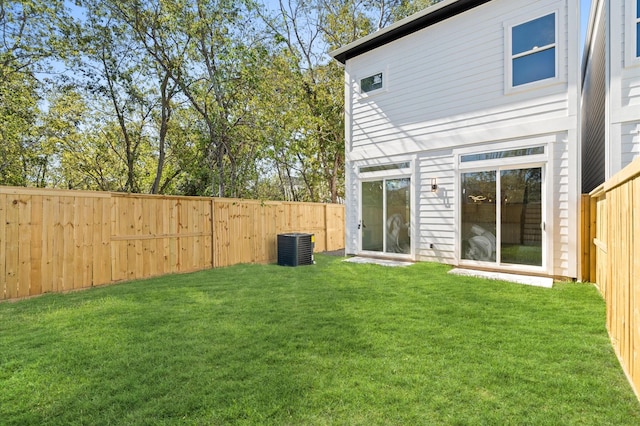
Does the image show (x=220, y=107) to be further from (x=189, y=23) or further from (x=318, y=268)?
(x=318, y=268)

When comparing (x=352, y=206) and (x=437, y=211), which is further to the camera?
(x=352, y=206)

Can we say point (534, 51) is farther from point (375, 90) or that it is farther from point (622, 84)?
point (375, 90)

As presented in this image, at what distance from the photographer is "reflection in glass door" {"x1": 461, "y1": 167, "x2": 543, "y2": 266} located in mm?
5383

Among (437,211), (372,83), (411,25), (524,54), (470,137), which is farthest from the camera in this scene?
(372,83)

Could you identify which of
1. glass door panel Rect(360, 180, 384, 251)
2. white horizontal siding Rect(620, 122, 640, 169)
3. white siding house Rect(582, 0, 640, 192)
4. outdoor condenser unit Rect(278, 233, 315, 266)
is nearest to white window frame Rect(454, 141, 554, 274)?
white siding house Rect(582, 0, 640, 192)

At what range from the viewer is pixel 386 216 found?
7426mm

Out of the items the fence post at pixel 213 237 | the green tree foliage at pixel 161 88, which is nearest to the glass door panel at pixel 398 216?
the green tree foliage at pixel 161 88

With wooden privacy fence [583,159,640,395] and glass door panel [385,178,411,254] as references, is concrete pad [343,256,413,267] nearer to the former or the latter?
glass door panel [385,178,411,254]

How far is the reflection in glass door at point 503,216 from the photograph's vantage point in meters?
5.38

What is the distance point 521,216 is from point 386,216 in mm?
2714

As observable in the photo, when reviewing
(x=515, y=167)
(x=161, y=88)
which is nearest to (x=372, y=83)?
(x=515, y=167)

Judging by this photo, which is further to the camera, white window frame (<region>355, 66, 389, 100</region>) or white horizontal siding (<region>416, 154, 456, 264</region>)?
white window frame (<region>355, 66, 389, 100</region>)

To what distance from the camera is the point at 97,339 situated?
298cm

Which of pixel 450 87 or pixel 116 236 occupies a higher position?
pixel 450 87
